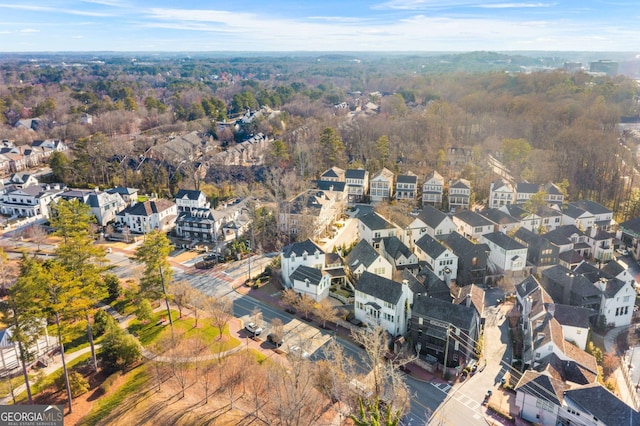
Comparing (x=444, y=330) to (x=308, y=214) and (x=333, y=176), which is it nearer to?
(x=308, y=214)

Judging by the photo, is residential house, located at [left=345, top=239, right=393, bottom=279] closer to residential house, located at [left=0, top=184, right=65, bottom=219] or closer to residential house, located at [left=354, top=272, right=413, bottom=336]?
residential house, located at [left=354, top=272, right=413, bottom=336]

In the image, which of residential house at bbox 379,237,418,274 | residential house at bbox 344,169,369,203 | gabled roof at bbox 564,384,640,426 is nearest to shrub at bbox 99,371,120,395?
residential house at bbox 379,237,418,274

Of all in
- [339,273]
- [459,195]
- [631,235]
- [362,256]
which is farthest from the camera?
[459,195]

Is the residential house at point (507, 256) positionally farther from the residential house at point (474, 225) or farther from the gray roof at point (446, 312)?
the gray roof at point (446, 312)

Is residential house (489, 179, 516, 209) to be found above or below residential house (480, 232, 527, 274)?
above

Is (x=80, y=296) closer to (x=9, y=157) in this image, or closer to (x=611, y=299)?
(x=611, y=299)

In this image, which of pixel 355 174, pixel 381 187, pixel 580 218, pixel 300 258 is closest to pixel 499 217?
pixel 580 218
